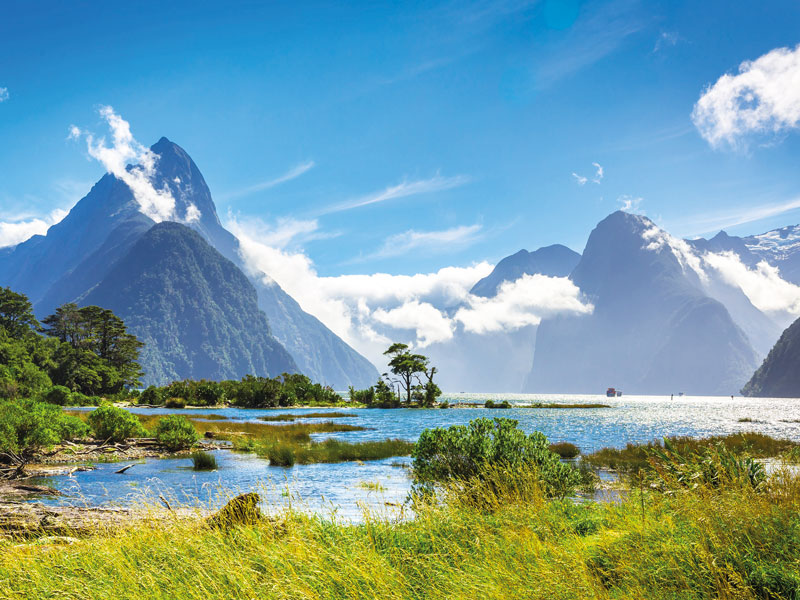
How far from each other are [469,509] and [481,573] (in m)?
3.60

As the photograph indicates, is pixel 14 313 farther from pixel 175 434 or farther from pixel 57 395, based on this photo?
pixel 175 434

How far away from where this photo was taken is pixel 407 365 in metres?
108

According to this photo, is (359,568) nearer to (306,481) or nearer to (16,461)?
(306,481)

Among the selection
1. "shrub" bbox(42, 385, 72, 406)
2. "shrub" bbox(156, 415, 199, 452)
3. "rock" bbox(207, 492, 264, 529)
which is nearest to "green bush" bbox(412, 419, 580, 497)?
"rock" bbox(207, 492, 264, 529)

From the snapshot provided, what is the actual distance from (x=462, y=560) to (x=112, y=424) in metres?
31.8

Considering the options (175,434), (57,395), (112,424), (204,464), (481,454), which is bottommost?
(204,464)

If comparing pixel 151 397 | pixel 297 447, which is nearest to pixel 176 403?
pixel 151 397

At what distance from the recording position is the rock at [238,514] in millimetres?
9289

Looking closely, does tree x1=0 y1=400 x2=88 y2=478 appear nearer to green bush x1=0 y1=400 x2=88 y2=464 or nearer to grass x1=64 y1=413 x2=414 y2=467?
green bush x1=0 y1=400 x2=88 y2=464

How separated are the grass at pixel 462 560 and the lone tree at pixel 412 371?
99.7 metres

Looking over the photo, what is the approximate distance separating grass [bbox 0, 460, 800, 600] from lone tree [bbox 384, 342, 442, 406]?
327 ft

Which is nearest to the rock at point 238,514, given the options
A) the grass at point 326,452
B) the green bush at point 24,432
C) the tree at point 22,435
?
the tree at point 22,435

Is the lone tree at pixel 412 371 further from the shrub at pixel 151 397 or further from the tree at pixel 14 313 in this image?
the tree at pixel 14 313

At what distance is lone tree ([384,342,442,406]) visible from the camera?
10814cm
